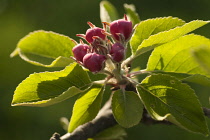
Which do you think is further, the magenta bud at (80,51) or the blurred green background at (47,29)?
the blurred green background at (47,29)

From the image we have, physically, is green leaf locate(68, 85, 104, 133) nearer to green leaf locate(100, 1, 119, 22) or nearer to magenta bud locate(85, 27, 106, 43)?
magenta bud locate(85, 27, 106, 43)

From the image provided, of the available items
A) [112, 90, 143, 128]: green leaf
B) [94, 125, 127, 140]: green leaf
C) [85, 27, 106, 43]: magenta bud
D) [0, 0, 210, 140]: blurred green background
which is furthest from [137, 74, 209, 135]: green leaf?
[0, 0, 210, 140]: blurred green background

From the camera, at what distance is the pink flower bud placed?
0.83m

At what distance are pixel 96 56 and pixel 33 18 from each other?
11.6ft

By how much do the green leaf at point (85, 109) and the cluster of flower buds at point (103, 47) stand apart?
0.09 metres

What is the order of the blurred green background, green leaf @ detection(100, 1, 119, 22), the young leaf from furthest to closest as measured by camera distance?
the blurred green background < green leaf @ detection(100, 1, 119, 22) < the young leaf

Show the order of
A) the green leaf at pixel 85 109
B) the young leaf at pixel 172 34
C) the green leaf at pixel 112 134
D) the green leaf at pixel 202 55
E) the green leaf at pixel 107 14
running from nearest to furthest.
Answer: the green leaf at pixel 202 55, the young leaf at pixel 172 34, the green leaf at pixel 85 109, the green leaf at pixel 112 134, the green leaf at pixel 107 14

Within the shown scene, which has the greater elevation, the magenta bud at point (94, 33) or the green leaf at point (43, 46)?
the magenta bud at point (94, 33)

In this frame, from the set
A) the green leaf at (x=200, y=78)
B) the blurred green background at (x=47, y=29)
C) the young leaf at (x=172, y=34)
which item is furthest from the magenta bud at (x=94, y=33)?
the blurred green background at (x=47, y=29)

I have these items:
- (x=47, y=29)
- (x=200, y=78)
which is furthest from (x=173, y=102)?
(x=47, y=29)

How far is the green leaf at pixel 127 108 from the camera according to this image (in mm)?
851

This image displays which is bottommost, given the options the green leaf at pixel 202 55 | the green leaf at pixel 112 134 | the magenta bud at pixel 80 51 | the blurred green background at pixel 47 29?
the blurred green background at pixel 47 29

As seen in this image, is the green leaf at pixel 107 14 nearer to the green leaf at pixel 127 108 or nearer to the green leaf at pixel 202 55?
the green leaf at pixel 127 108

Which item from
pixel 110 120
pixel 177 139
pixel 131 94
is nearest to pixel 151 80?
pixel 131 94
